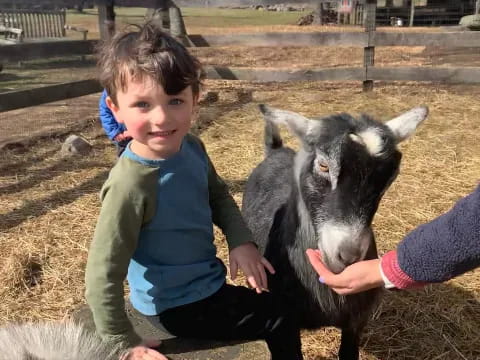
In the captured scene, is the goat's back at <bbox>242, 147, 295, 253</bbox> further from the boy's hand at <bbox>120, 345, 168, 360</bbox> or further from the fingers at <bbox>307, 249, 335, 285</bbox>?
the boy's hand at <bbox>120, 345, 168, 360</bbox>

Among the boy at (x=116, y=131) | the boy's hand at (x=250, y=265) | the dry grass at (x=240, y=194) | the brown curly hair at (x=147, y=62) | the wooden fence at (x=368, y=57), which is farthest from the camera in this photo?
the wooden fence at (x=368, y=57)

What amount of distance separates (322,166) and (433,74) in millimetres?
7553

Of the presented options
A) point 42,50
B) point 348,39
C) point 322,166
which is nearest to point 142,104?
point 322,166

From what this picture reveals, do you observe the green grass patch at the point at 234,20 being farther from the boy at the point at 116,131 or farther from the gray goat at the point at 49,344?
the gray goat at the point at 49,344

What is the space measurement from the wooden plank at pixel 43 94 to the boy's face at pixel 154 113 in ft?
14.2

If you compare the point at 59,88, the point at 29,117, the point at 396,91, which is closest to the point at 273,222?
A: the point at 59,88

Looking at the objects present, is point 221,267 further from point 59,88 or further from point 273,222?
point 59,88

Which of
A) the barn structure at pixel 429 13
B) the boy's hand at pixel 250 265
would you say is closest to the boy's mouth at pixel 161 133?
the boy's hand at pixel 250 265

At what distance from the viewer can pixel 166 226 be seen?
1976 millimetres

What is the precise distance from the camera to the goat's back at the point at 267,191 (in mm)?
3057

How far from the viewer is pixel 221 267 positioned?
2203 millimetres

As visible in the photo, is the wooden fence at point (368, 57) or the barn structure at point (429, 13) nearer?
the wooden fence at point (368, 57)

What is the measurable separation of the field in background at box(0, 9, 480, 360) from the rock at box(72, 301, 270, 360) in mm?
1075

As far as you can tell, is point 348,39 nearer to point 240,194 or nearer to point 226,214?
point 240,194
